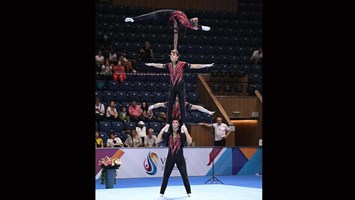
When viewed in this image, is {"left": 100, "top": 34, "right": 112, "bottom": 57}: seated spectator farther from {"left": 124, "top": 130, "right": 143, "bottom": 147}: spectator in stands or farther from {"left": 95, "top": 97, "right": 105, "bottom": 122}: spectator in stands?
{"left": 124, "top": 130, "right": 143, "bottom": 147}: spectator in stands

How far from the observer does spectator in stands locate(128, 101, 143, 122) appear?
1792cm

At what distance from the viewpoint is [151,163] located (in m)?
16.4

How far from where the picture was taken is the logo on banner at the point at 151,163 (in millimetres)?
16266

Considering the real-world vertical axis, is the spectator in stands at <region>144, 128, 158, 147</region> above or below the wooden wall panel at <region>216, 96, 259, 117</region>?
below

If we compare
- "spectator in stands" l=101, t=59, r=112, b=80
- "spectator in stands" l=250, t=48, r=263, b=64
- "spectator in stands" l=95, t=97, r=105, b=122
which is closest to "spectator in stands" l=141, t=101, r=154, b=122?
"spectator in stands" l=95, t=97, r=105, b=122

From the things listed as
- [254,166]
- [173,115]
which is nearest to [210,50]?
A: [254,166]

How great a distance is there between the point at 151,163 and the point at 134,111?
2.16 meters

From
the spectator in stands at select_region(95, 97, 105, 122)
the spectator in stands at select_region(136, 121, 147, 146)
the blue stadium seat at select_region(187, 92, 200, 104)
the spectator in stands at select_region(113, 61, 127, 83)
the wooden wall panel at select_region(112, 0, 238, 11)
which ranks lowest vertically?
the spectator in stands at select_region(136, 121, 147, 146)

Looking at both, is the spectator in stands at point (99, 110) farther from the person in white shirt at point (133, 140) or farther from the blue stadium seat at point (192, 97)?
the blue stadium seat at point (192, 97)

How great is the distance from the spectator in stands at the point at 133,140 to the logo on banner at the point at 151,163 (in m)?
0.63

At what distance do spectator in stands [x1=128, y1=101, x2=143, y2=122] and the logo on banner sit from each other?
1.99m

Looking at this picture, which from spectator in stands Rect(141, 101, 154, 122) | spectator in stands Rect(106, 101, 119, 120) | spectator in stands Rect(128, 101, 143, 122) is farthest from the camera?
spectator in stands Rect(141, 101, 154, 122)

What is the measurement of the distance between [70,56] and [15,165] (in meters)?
0.56

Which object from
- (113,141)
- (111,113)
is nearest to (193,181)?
(113,141)
